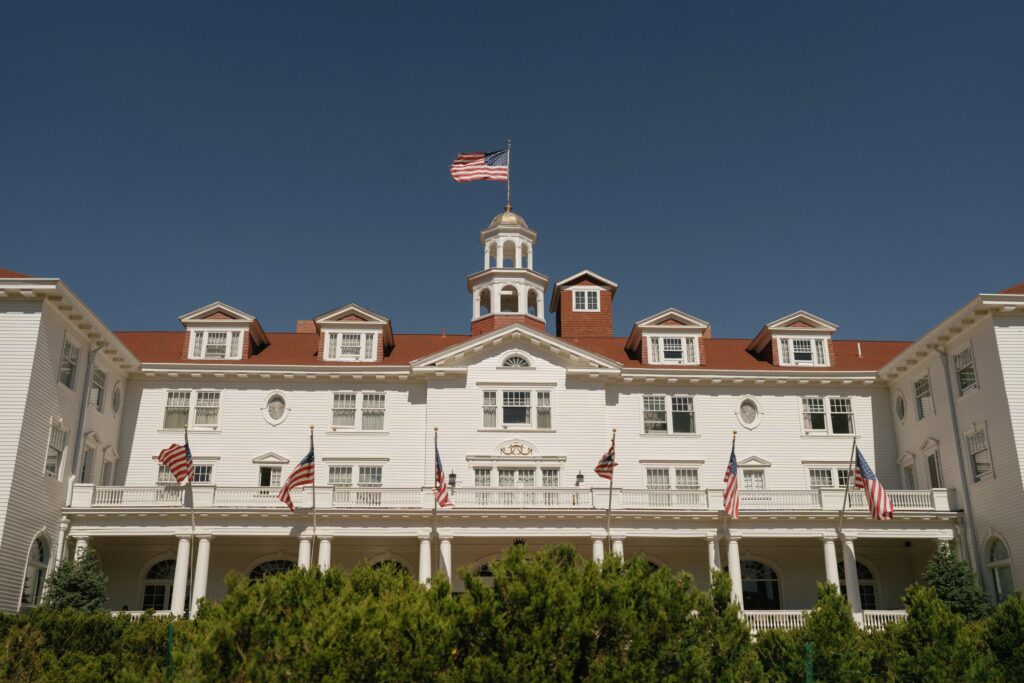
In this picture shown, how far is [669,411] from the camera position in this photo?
39500 millimetres

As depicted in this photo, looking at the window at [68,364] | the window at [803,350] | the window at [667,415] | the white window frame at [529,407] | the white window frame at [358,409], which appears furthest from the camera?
the window at [803,350]

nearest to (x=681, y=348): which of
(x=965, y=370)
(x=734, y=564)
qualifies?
(x=734, y=564)

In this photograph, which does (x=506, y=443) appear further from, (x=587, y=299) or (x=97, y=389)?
(x=97, y=389)

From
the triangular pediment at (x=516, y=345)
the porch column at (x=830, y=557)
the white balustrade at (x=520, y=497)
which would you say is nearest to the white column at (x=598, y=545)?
the white balustrade at (x=520, y=497)

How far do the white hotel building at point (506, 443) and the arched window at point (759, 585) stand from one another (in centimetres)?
8

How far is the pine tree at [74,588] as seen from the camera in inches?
1220

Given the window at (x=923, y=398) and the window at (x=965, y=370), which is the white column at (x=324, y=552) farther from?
the window at (x=965, y=370)

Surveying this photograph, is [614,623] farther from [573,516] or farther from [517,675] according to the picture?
[573,516]

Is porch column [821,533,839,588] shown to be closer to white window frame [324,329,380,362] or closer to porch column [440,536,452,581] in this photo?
porch column [440,536,452,581]

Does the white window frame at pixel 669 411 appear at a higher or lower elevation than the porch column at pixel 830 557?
higher

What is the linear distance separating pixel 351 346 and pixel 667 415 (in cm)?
1355

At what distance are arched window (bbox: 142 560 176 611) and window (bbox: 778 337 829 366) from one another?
86.5 feet

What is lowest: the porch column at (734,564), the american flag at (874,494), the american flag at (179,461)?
the porch column at (734,564)

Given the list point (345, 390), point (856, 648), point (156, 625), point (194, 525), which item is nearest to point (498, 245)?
point (345, 390)
